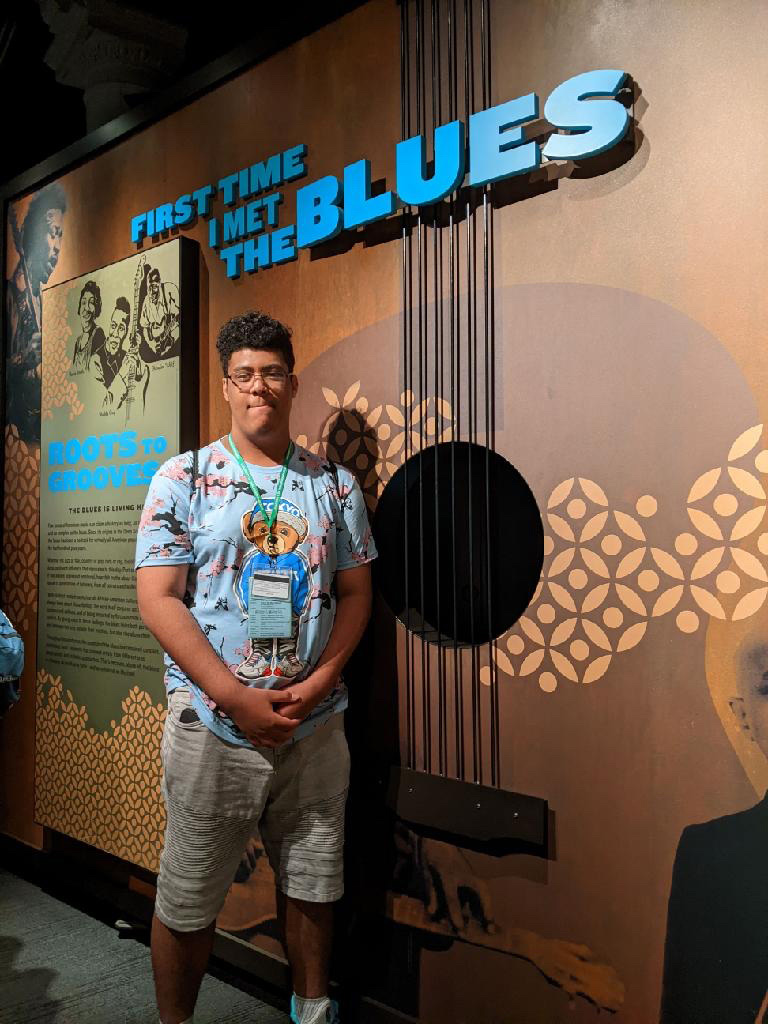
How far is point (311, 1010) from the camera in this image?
2.17 metres

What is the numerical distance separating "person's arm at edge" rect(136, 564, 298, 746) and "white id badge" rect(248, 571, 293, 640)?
0.40 feet

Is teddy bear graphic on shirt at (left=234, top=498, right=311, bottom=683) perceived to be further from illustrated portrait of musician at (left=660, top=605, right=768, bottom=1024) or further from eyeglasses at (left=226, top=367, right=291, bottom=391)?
illustrated portrait of musician at (left=660, top=605, right=768, bottom=1024)

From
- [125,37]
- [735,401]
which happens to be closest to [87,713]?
[735,401]

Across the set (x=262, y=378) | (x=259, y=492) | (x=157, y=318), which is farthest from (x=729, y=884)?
(x=157, y=318)

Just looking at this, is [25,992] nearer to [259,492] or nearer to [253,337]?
[259,492]

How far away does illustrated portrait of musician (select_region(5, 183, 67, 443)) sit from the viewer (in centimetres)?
363

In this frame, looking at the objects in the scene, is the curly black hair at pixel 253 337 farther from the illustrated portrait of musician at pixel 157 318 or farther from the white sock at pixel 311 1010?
the white sock at pixel 311 1010

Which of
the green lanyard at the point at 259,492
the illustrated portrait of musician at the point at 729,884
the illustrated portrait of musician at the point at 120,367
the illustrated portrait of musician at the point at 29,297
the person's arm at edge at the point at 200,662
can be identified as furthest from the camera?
the illustrated portrait of musician at the point at 29,297

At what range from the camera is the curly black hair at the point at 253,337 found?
222 centimetres

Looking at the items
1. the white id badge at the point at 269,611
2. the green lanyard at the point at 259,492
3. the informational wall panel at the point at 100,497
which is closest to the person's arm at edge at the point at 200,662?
the white id badge at the point at 269,611

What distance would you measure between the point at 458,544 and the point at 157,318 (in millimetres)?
1435

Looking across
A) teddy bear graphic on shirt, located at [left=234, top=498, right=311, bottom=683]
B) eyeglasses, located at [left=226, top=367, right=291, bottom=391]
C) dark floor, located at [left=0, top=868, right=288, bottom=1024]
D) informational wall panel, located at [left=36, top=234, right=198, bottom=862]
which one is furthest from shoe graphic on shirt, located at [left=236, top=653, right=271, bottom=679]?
dark floor, located at [left=0, top=868, right=288, bottom=1024]

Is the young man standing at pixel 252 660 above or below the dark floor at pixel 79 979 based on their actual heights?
above

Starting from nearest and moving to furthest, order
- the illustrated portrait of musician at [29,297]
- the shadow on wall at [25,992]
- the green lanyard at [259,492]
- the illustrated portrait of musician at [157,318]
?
the green lanyard at [259,492] < the shadow on wall at [25,992] < the illustrated portrait of musician at [157,318] < the illustrated portrait of musician at [29,297]
